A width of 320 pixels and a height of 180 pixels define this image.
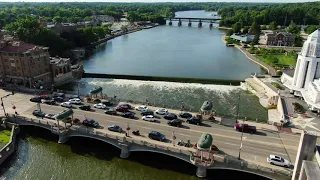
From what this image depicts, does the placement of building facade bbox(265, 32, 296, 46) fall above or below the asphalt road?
above

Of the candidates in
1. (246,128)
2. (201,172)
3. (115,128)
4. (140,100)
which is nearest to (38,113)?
(115,128)

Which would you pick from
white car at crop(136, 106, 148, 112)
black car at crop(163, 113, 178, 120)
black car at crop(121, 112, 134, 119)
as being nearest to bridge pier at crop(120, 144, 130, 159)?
black car at crop(121, 112, 134, 119)

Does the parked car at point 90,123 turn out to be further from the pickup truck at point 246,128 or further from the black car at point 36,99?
the pickup truck at point 246,128

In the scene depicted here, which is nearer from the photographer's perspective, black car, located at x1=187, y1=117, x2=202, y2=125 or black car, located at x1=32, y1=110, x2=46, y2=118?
black car, located at x1=187, y1=117, x2=202, y2=125

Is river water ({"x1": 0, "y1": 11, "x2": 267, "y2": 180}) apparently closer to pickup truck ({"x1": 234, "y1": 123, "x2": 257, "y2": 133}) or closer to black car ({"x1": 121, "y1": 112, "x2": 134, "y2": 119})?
black car ({"x1": 121, "y1": 112, "x2": 134, "y2": 119})

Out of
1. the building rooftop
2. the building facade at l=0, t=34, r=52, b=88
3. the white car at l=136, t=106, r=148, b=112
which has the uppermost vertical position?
the building rooftop

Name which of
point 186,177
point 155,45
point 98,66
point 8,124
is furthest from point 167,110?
point 155,45

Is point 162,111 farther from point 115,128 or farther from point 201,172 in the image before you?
point 201,172

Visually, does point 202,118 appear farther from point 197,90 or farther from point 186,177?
point 197,90
